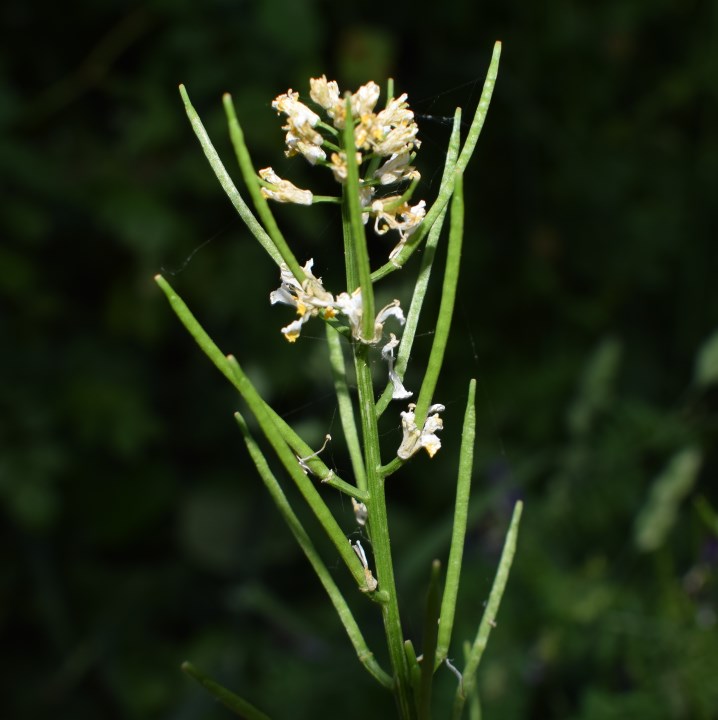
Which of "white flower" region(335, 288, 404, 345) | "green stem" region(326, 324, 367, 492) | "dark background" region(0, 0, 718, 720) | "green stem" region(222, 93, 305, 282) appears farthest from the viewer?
"dark background" region(0, 0, 718, 720)

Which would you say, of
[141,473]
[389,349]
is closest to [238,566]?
[141,473]

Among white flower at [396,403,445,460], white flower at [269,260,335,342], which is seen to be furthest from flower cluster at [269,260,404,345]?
white flower at [396,403,445,460]

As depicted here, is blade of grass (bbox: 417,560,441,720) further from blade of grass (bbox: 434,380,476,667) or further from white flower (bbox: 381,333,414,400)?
white flower (bbox: 381,333,414,400)

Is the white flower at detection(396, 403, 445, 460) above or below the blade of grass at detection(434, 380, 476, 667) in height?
above

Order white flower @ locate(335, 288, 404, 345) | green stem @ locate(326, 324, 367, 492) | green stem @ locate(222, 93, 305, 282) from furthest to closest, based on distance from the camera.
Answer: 1. green stem @ locate(326, 324, 367, 492)
2. white flower @ locate(335, 288, 404, 345)
3. green stem @ locate(222, 93, 305, 282)

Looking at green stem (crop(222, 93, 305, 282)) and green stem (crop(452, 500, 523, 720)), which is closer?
green stem (crop(222, 93, 305, 282))

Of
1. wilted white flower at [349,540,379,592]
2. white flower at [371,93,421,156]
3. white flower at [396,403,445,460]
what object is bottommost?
wilted white flower at [349,540,379,592]

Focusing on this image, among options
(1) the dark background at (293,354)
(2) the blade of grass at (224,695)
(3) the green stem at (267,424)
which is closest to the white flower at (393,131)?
(3) the green stem at (267,424)

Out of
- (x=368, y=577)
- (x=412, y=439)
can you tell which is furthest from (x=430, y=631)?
(x=412, y=439)
